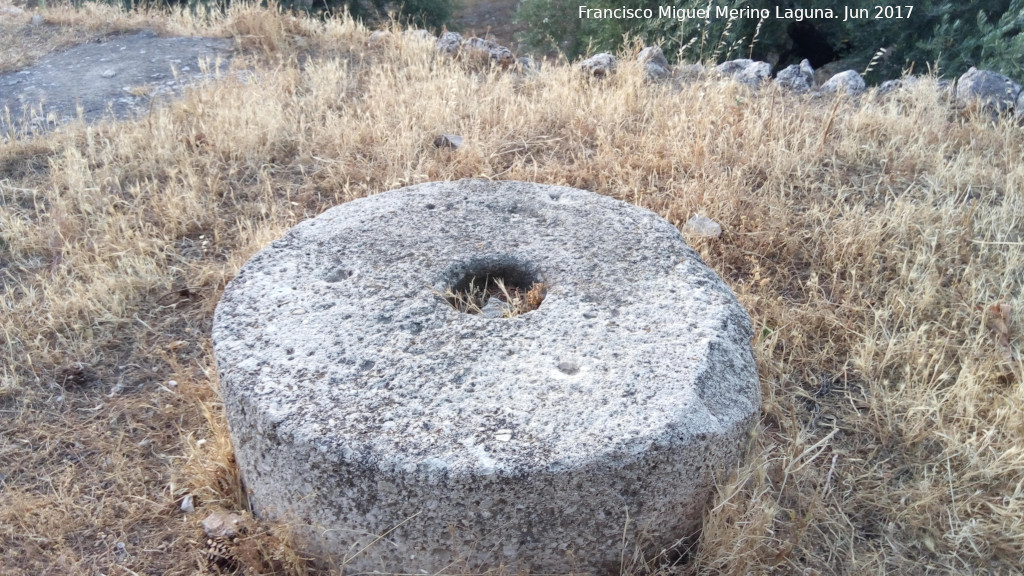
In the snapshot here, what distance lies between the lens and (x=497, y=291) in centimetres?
271

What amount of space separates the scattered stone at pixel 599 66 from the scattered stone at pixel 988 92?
2230 millimetres

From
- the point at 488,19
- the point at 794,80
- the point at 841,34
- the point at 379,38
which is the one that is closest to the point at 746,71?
the point at 794,80

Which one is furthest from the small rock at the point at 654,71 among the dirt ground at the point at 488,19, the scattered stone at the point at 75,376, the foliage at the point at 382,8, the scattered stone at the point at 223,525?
the dirt ground at the point at 488,19

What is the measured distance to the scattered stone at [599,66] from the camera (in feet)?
17.3

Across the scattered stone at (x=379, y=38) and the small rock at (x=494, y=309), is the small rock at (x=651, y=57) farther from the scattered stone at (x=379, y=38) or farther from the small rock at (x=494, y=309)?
the small rock at (x=494, y=309)

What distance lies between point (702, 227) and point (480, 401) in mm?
1791

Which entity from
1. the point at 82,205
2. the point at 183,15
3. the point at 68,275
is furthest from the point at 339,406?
the point at 183,15

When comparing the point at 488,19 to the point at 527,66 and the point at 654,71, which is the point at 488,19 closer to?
the point at 527,66

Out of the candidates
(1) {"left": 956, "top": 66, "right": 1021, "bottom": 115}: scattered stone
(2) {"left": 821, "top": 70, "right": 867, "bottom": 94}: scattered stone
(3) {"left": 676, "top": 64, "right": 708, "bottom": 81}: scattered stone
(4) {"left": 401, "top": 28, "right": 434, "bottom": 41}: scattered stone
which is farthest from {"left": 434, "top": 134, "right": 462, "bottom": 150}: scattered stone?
(1) {"left": 956, "top": 66, "right": 1021, "bottom": 115}: scattered stone

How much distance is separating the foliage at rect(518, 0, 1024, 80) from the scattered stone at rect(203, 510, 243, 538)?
491 cm

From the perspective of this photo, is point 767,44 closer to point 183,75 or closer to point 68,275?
point 183,75

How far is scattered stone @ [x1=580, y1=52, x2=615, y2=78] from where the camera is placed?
5266 mm

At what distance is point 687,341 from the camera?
A: 2213mm

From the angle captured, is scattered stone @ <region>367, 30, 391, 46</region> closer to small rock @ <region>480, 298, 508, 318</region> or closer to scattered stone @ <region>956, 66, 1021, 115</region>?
scattered stone @ <region>956, 66, 1021, 115</region>
